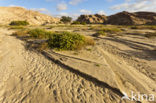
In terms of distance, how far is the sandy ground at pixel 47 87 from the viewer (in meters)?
2.85

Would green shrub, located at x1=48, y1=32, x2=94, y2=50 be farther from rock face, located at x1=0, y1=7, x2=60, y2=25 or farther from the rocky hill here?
rock face, located at x1=0, y1=7, x2=60, y2=25

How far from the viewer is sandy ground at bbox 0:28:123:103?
2.85 metres

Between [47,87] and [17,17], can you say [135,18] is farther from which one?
[17,17]

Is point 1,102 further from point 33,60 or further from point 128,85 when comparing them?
point 128,85

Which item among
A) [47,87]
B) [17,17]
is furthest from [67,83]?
[17,17]

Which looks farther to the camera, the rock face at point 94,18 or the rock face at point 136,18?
the rock face at point 94,18

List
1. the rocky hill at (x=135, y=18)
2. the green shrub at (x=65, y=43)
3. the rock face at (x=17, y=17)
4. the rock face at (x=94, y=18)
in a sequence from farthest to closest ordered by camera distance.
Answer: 1. the rock face at (x=94, y=18)
2. the rock face at (x=17, y=17)
3. the rocky hill at (x=135, y=18)
4. the green shrub at (x=65, y=43)

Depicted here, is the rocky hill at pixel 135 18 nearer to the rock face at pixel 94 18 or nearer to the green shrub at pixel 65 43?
the rock face at pixel 94 18

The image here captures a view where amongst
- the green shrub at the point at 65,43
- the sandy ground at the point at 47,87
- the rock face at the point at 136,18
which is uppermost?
the rock face at the point at 136,18

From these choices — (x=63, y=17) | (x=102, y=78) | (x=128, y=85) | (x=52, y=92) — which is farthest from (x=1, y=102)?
(x=63, y=17)

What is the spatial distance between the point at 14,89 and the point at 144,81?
5.34 meters

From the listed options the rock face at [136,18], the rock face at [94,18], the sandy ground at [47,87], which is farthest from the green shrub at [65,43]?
the rock face at [94,18]

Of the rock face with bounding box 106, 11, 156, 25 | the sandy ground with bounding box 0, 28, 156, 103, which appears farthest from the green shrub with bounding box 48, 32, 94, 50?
the rock face with bounding box 106, 11, 156, 25

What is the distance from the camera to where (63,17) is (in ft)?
179
